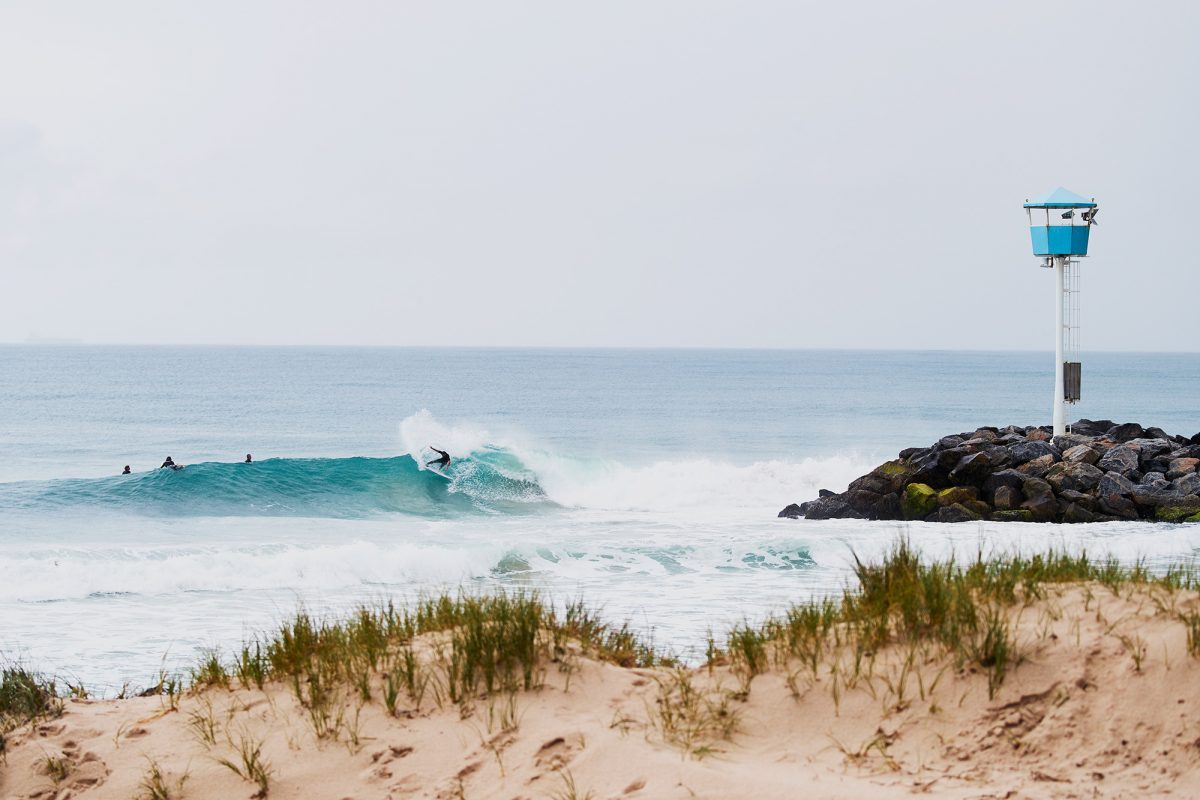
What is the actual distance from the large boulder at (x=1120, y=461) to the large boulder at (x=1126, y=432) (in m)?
3.29

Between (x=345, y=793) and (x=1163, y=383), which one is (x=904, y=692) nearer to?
(x=345, y=793)

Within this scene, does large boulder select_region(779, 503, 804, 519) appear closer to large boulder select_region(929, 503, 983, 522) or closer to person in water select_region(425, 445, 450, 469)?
large boulder select_region(929, 503, 983, 522)

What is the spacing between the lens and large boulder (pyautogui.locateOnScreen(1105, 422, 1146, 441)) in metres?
25.2

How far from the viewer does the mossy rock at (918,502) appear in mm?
20359

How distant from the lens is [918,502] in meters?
20.5

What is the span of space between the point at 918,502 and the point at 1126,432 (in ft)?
26.2

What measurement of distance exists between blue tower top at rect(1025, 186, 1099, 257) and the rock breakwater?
169 inches

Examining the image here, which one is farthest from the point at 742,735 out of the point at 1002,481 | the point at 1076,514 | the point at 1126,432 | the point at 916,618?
the point at 1126,432

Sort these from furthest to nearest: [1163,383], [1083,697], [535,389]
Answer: [1163,383] < [535,389] < [1083,697]

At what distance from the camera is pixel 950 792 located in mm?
4348

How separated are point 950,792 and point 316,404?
57.4 metres

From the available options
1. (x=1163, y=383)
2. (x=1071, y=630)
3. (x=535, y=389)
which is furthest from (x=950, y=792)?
(x=1163, y=383)

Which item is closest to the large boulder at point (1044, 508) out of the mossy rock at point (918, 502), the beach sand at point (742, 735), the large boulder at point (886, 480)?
the mossy rock at point (918, 502)

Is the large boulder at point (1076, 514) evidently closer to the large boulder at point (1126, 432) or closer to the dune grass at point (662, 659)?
the large boulder at point (1126, 432)
